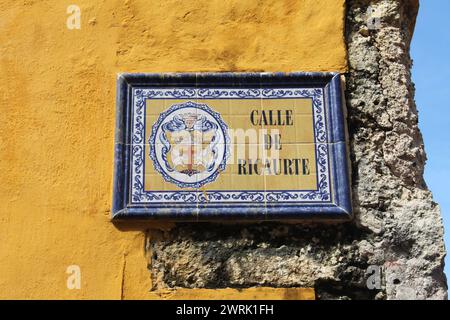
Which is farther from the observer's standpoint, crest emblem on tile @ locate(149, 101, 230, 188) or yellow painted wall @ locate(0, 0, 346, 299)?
crest emblem on tile @ locate(149, 101, 230, 188)

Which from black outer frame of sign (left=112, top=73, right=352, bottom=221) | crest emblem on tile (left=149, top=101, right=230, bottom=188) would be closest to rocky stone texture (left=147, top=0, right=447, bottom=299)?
black outer frame of sign (left=112, top=73, right=352, bottom=221)

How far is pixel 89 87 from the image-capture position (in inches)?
117

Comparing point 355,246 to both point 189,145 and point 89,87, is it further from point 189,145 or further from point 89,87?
point 89,87

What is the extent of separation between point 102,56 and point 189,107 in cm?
52

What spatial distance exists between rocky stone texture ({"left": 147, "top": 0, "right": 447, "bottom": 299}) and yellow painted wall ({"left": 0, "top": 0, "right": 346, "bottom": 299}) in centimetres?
24

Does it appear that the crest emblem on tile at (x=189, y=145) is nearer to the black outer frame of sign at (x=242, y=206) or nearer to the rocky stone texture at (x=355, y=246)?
the black outer frame of sign at (x=242, y=206)

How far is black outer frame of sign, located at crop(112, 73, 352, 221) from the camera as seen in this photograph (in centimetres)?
273

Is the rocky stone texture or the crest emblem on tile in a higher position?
the crest emblem on tile

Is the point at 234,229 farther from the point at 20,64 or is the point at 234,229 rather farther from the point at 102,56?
the point at 20,64

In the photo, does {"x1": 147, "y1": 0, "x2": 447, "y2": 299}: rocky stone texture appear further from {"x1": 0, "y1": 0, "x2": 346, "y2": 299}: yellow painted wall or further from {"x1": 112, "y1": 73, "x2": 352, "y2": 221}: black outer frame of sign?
{"x1": 0, "y1": 0, "x2": 346, "y2": 299}: yellow painted wall

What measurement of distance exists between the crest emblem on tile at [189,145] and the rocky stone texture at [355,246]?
24 cm

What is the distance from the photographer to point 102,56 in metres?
3.03
